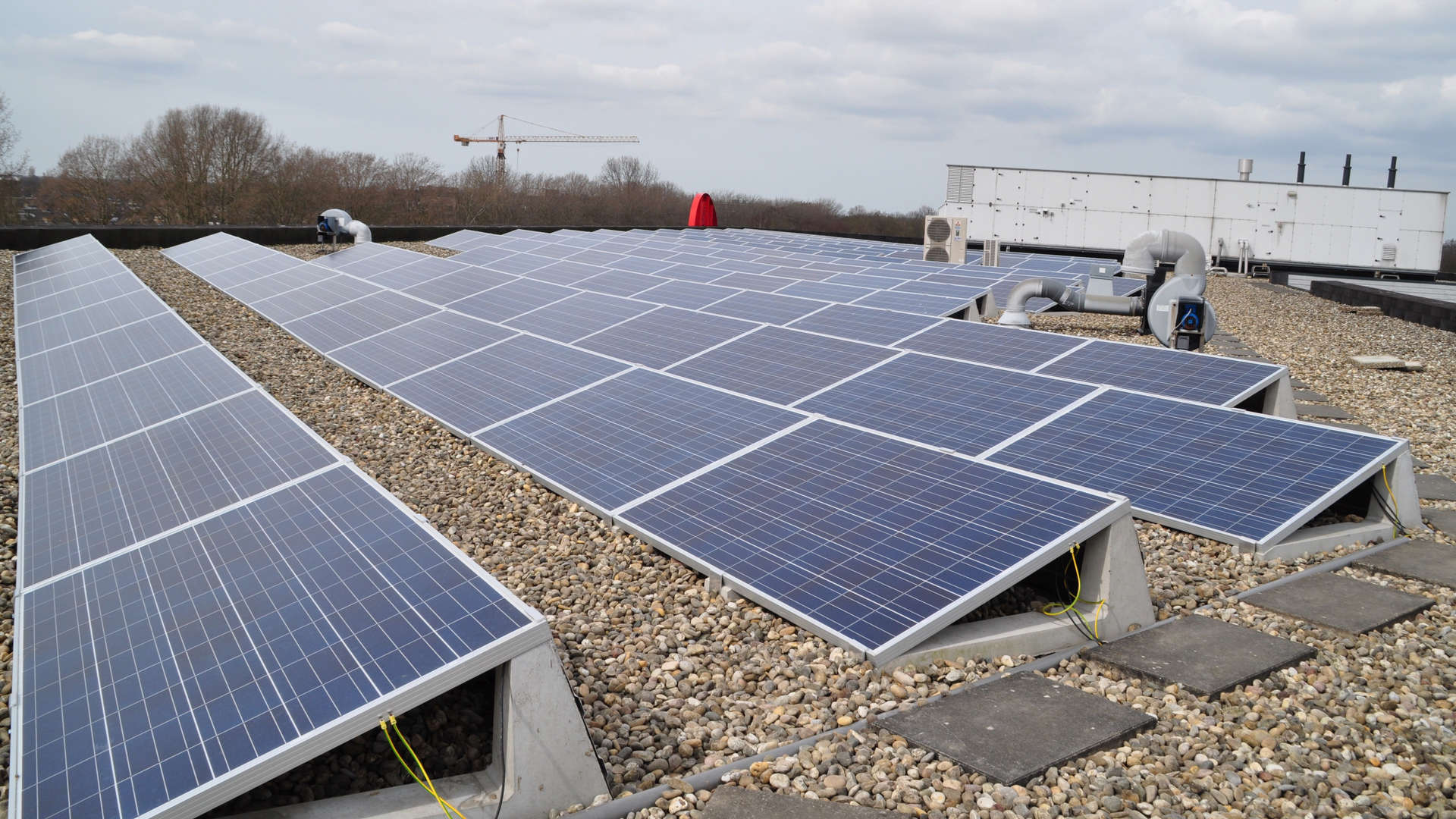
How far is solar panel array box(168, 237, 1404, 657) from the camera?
6566mm

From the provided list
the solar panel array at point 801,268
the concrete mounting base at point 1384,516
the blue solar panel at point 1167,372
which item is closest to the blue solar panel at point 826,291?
the solar panel array at point 801,268

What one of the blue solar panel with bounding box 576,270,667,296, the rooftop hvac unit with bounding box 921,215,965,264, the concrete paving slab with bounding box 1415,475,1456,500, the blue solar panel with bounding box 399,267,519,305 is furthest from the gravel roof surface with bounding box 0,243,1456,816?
the rooftop hvac unit with bounding box 921,215,965,264

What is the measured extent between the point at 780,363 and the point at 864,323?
2695 millimetres

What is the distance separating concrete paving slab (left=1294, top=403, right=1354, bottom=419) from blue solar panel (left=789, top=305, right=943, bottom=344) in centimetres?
Result: 473

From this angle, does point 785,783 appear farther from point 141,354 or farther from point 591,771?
point 141,354

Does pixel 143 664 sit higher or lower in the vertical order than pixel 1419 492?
higher

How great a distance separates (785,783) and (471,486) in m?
5.31

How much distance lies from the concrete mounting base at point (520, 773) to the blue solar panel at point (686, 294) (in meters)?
11.2

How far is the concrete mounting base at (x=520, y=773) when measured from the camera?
3.96m

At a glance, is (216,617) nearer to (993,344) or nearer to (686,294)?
(993,344)

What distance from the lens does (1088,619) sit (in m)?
5.94

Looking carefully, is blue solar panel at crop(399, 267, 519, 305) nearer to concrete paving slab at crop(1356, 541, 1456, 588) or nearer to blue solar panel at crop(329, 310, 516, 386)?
blue solar panel at crop(329, 310, 516, 386)

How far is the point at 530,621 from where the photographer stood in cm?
407

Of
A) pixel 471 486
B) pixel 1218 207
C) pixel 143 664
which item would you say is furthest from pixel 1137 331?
pixel 1218 207
